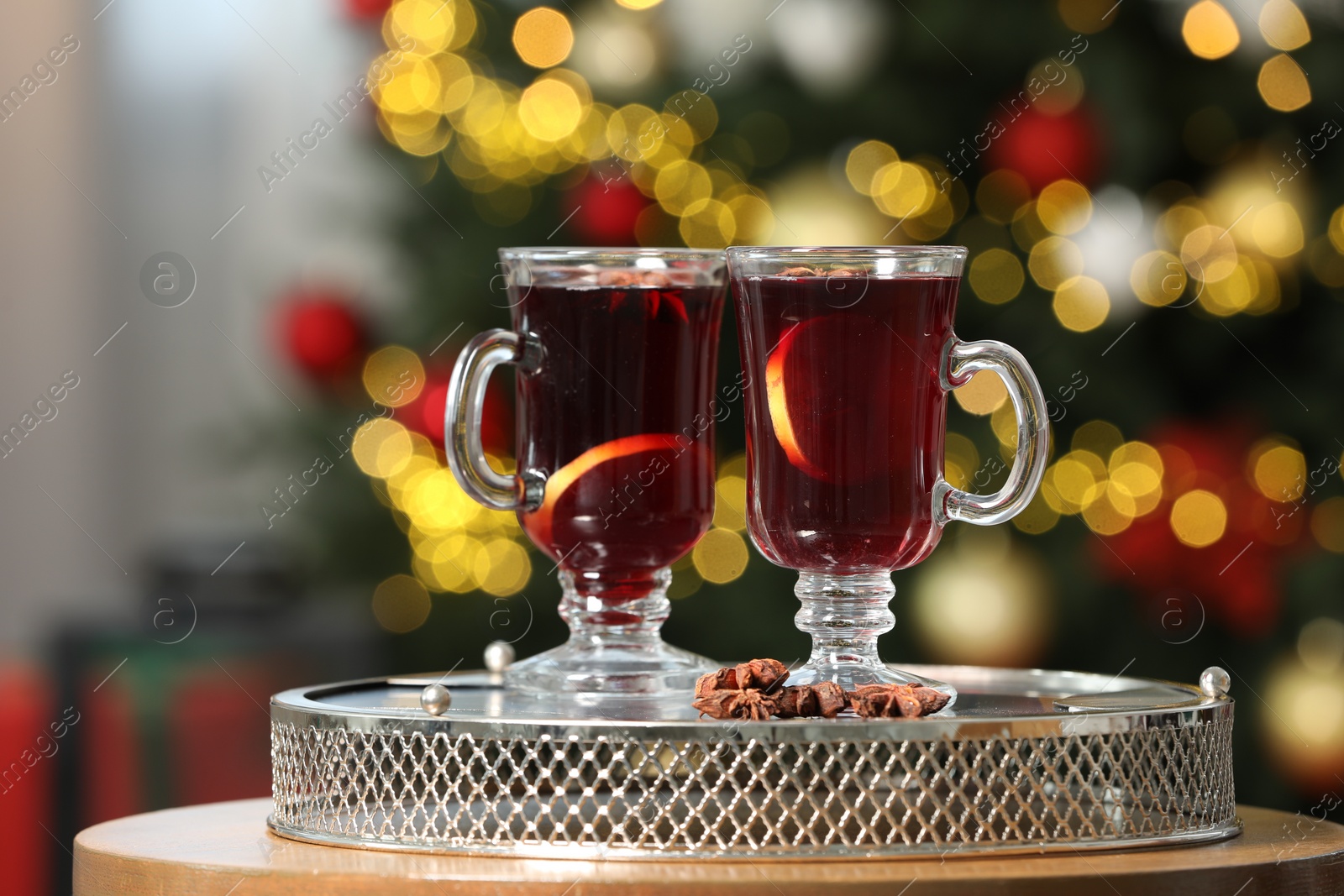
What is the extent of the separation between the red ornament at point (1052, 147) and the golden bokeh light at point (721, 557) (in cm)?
60

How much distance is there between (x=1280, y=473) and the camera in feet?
6.56

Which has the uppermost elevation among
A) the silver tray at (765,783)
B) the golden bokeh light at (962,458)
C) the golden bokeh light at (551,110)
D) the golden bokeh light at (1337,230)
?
the golden bokeh light at (551,110)

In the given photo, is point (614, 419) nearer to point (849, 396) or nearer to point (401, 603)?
point (849, 396)

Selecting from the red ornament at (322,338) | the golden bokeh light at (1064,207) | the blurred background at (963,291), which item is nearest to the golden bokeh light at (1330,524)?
the blurred background at (963,291)

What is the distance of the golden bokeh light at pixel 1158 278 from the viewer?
1989mm

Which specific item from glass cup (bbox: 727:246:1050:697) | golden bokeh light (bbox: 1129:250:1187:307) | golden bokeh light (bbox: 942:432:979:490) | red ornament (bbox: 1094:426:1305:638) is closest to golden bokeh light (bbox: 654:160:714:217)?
golden bokeh light (bbox: 942:432:979:490)

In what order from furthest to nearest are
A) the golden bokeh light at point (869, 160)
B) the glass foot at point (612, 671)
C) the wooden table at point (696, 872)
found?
the golden bokeh light at point (869, 160)
the glass foot at point (612, 671)
the wooden table at point (696, 872)

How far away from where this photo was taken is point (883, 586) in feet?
3.35

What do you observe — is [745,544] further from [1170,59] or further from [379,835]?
[379,835]

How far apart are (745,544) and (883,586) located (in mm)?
1154

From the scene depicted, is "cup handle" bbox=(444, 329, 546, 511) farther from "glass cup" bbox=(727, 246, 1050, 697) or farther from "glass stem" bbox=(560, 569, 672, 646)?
"glass cup" bbox=(727, 246, 1050, 697)

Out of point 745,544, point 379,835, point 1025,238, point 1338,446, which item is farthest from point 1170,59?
point 379,835

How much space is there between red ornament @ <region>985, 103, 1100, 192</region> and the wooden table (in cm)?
118

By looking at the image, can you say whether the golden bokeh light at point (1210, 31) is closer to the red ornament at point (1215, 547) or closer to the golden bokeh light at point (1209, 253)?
the golden bokeh light at point (1209, 253)
